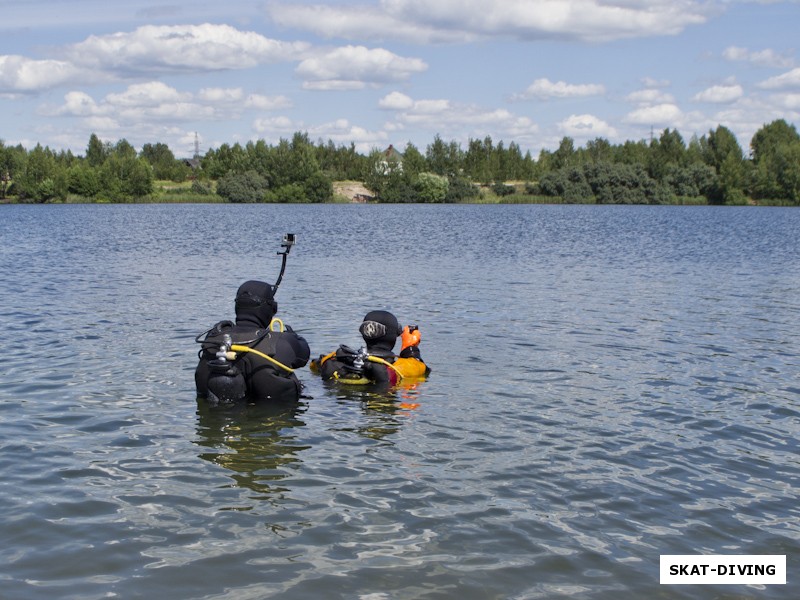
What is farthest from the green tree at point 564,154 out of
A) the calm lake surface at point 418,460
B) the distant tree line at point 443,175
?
the calm lake surface at point 418,460

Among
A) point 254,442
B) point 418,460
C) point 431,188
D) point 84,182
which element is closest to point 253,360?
point 254,442

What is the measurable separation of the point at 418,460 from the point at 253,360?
2.91 meters

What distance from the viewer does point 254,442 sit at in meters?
10.6

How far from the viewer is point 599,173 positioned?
510ft

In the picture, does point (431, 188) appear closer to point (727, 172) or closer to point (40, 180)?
point (727, 172)

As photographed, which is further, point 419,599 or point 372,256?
point 372,256

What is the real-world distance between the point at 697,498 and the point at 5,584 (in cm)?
666

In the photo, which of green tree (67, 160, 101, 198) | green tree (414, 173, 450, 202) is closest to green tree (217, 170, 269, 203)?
green tree (67, 160, 101, 198)

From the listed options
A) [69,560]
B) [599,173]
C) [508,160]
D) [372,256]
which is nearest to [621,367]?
[69,560]

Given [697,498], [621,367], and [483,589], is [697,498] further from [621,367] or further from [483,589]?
[621,367]

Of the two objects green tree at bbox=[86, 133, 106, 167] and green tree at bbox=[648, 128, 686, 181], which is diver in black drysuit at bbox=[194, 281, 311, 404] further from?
green tree at bbox=[86, 133, 106, 167]

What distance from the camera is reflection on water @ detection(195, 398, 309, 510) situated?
939 centimetres

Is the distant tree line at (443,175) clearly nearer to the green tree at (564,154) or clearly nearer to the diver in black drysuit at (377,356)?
the green tree at (564,154)

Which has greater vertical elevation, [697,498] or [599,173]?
[599,173]
